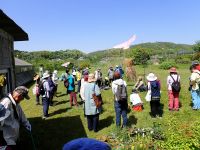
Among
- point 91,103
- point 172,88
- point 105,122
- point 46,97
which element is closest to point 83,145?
point 91,103

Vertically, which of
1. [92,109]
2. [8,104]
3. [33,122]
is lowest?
[33,122]

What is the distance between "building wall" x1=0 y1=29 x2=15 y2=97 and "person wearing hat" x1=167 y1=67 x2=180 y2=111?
5.65m

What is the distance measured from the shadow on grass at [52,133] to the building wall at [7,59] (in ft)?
5.64

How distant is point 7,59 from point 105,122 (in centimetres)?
404

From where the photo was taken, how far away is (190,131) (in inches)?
273

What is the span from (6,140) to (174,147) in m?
2.94

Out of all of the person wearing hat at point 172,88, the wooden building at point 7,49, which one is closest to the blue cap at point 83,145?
the wooden building at point 7,49

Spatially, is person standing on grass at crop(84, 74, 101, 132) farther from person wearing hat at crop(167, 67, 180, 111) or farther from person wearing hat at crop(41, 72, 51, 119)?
person wearing hat at crop(167, 67, 180, 111)

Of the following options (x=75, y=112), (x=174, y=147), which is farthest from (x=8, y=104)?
(x=75, y=112)

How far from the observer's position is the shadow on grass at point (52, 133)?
33.0 feet

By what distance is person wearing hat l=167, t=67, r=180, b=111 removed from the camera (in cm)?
1278

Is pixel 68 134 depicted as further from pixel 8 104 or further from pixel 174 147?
pixel 174 147

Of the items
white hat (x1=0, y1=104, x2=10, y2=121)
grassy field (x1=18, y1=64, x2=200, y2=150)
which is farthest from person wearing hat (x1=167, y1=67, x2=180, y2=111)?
white hat (x1=0, y1=104, x2=10, y2=121)

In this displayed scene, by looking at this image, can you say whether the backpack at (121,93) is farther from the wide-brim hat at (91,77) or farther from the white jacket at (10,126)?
the white jacket at (10,126)
